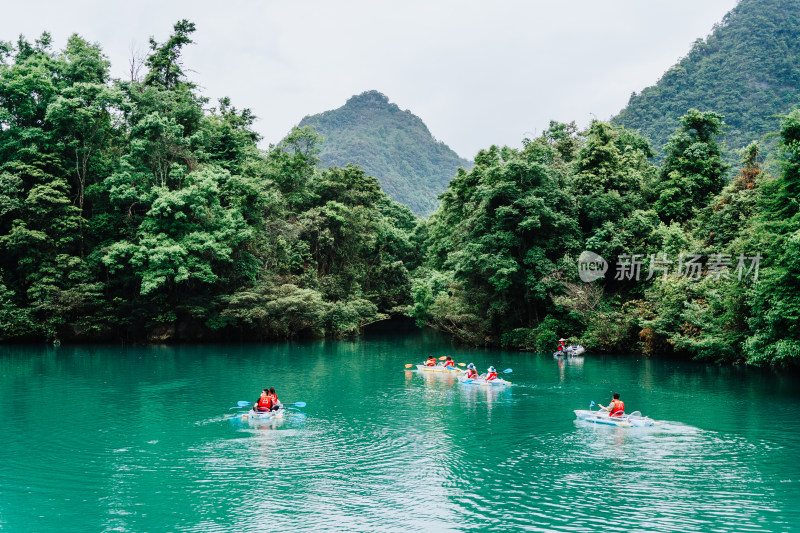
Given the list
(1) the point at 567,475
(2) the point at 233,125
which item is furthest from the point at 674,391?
(2) the point at 233,125

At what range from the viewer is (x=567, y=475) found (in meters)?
12.7

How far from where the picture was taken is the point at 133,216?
38.3 m

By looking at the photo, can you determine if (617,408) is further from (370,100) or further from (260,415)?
(370,100)

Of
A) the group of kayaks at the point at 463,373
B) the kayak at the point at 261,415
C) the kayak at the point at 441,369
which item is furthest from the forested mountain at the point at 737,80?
the kayak at the point at 261,415

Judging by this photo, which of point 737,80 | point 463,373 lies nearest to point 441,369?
point 463,373

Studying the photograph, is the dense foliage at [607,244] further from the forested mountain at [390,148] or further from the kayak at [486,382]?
the forested mountain at [390,148]

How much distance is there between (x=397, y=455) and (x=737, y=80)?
239 ft

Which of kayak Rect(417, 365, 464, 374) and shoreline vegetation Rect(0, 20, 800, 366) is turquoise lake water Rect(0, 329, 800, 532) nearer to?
kayak Rect(417, 365, 464, 374)

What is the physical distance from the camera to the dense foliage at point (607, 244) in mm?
28922

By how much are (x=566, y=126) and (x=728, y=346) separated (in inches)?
989

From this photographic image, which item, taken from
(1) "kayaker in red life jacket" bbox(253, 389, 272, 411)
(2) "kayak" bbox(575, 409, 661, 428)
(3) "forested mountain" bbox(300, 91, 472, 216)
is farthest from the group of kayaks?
(3) "forested mountain" bbox(300, 91, 472, 216)

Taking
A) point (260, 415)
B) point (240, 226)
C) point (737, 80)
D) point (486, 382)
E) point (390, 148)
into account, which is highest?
point (390, 148)

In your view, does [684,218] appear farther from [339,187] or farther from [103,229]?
[103,229]

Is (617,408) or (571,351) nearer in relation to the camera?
(617,408)
